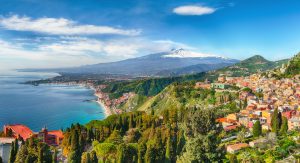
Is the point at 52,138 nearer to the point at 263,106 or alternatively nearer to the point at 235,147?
the point at 235,147

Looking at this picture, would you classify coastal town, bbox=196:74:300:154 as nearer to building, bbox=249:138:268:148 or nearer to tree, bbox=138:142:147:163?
building, bbox=249:138:268:148

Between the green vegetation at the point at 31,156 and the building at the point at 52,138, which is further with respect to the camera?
the building at the point at 52,138

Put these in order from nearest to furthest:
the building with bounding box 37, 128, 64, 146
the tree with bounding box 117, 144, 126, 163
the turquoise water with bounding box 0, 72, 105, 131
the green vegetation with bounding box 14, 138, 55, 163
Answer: the green vegetation with bounding box 14, 138, 55, 163, the tree with bounding box 117, 144, 126, 163, the building with bounding box 37, 128, 64, 146, the turquoise water with bounding box 0, 72, 105, 131

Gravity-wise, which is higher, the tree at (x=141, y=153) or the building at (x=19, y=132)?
the tree at (x=141, y=153)

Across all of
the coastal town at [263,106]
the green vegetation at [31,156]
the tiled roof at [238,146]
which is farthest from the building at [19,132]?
the coastal town at [263,106]

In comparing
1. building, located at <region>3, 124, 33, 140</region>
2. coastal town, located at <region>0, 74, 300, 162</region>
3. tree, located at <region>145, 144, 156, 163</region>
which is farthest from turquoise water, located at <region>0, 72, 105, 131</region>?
tree, located at <region>145, 144, 156, 163</region>

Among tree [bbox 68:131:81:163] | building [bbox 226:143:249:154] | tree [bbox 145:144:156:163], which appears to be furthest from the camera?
building [bbox 226:143:249:154]

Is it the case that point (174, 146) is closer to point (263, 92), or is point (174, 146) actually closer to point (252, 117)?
point (252, 117)

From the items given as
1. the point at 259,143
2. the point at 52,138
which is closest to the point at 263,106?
the point at 259,143

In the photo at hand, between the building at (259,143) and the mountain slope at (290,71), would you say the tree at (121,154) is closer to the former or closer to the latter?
the building at (259,143)

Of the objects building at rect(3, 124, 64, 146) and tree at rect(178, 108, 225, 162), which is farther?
building at rect(3, 124, 64, 146)

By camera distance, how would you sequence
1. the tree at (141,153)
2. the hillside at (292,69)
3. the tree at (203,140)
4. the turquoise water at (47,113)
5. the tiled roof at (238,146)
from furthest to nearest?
the hillside at (292,69) → the turquoise water at (47,113) → the tiled roof at (238,146) → the tree at (141,153) → the tree at (203,140)

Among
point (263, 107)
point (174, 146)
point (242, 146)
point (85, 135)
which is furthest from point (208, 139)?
point (263, 107)
